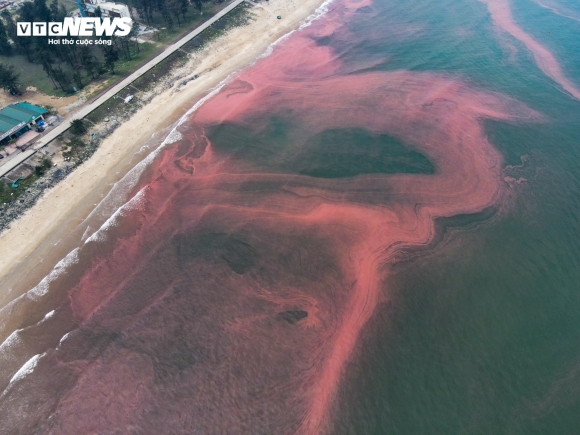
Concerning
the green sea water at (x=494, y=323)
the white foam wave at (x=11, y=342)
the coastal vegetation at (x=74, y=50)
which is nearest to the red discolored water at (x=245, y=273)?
the green sea water at (x=494, y=323)

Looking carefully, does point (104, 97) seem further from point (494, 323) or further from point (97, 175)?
point (494, 323)

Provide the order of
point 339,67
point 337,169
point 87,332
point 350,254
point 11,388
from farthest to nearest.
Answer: point 339,67, point 337,169, point 350,254, point 87,332, point 11,388

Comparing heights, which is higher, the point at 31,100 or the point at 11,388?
the point at 31,100

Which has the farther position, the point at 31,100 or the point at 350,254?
the point at 31,100

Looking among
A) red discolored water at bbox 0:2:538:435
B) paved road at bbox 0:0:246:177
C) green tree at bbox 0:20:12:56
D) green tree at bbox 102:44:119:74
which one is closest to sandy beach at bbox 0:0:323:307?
red discolored water at bbox 0:2:538:435

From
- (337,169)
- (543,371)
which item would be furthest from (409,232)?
(543,371)

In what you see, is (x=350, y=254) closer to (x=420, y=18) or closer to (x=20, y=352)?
(x=20, y=352)

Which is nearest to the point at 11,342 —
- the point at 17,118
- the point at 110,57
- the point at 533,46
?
the point at 17,118

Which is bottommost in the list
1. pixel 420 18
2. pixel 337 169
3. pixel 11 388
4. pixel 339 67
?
pixel 11 388

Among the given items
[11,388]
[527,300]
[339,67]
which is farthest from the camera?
[339,67]
